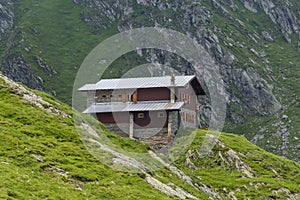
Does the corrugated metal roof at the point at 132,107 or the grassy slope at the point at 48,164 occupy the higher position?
the corrugated metal roof at the point at 132,107

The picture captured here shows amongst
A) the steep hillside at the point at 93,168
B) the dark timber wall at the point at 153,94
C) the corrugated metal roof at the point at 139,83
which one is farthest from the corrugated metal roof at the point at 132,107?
the steep hillside at the point at 93,168

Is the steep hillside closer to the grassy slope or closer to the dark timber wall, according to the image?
the grassy slope

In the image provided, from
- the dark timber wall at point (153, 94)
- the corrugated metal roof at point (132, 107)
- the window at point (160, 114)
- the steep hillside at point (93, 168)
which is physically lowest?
the steep hillside at point (93, 168)

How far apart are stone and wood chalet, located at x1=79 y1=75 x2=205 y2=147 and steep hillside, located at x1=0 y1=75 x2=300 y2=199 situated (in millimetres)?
4337

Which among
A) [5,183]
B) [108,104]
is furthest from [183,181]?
[108,104]

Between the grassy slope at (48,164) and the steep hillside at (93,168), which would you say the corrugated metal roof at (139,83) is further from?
the grassy slope at (48,164)

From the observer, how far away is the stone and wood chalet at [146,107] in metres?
83.1

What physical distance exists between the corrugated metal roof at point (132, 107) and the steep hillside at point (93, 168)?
18.7 feet

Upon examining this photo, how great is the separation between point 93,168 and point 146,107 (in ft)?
113

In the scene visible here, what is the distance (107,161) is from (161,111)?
3031 centimetres

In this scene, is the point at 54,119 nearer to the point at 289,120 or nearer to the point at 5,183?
the point at 5,183

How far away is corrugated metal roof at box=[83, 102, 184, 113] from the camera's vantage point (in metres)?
83.7

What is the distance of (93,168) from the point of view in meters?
51.2

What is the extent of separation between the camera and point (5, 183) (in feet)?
132
